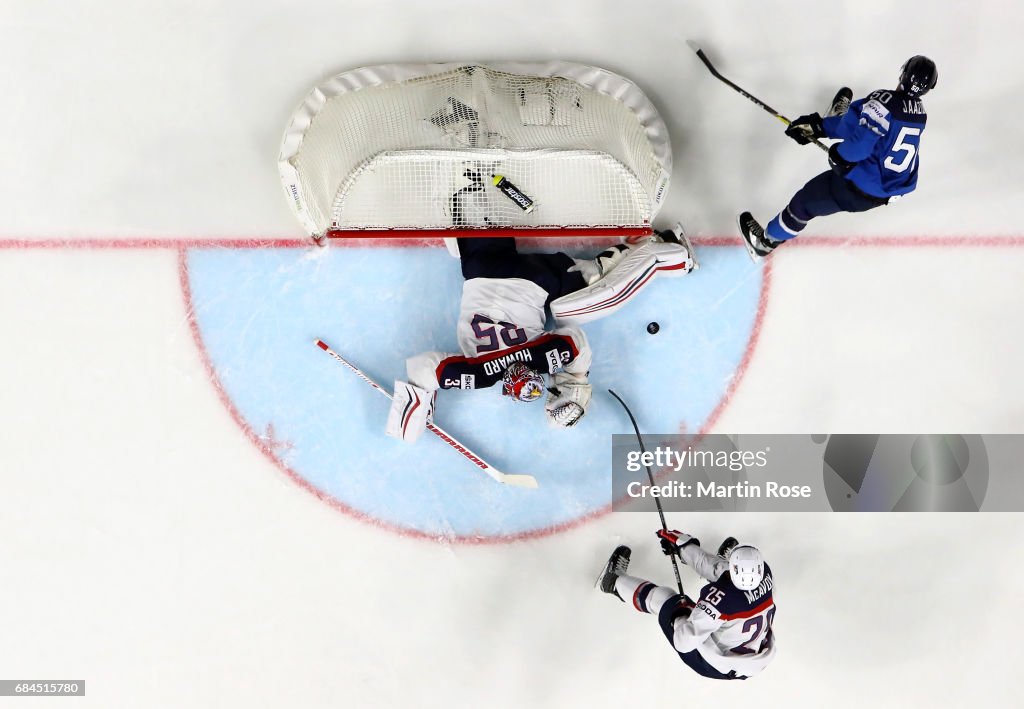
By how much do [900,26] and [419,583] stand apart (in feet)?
11.3

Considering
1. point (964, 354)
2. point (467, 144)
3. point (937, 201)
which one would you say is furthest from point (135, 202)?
point (964, 354)

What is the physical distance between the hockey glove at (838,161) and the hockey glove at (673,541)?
165 centimetres

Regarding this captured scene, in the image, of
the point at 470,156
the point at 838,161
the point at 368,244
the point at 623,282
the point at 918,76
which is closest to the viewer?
the point at 918,76

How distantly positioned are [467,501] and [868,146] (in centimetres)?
224

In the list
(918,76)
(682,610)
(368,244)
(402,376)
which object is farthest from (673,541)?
(918,76)

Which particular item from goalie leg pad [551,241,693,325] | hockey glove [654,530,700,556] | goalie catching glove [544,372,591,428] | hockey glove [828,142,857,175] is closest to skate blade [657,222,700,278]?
goalie leg pad [551,241,693,325]

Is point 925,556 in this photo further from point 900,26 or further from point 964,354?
point 900,26

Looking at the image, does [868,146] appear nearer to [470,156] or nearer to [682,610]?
[470,156]

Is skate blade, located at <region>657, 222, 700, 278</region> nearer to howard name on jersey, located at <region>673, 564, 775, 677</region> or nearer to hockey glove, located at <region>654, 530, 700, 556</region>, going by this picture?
hockey glove, located at <region>654, 530, 700, 556</region>

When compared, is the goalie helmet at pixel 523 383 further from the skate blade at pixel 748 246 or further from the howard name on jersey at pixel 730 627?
the skate blade at pixel 748 246

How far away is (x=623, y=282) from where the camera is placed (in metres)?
3.15

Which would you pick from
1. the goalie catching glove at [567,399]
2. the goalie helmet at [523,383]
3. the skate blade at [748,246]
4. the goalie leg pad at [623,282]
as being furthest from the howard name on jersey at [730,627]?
the skate blade at [748,246]

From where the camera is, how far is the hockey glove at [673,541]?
3223mm

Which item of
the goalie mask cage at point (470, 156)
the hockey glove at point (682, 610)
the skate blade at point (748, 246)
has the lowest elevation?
the hockey glove at point (682, 610)
